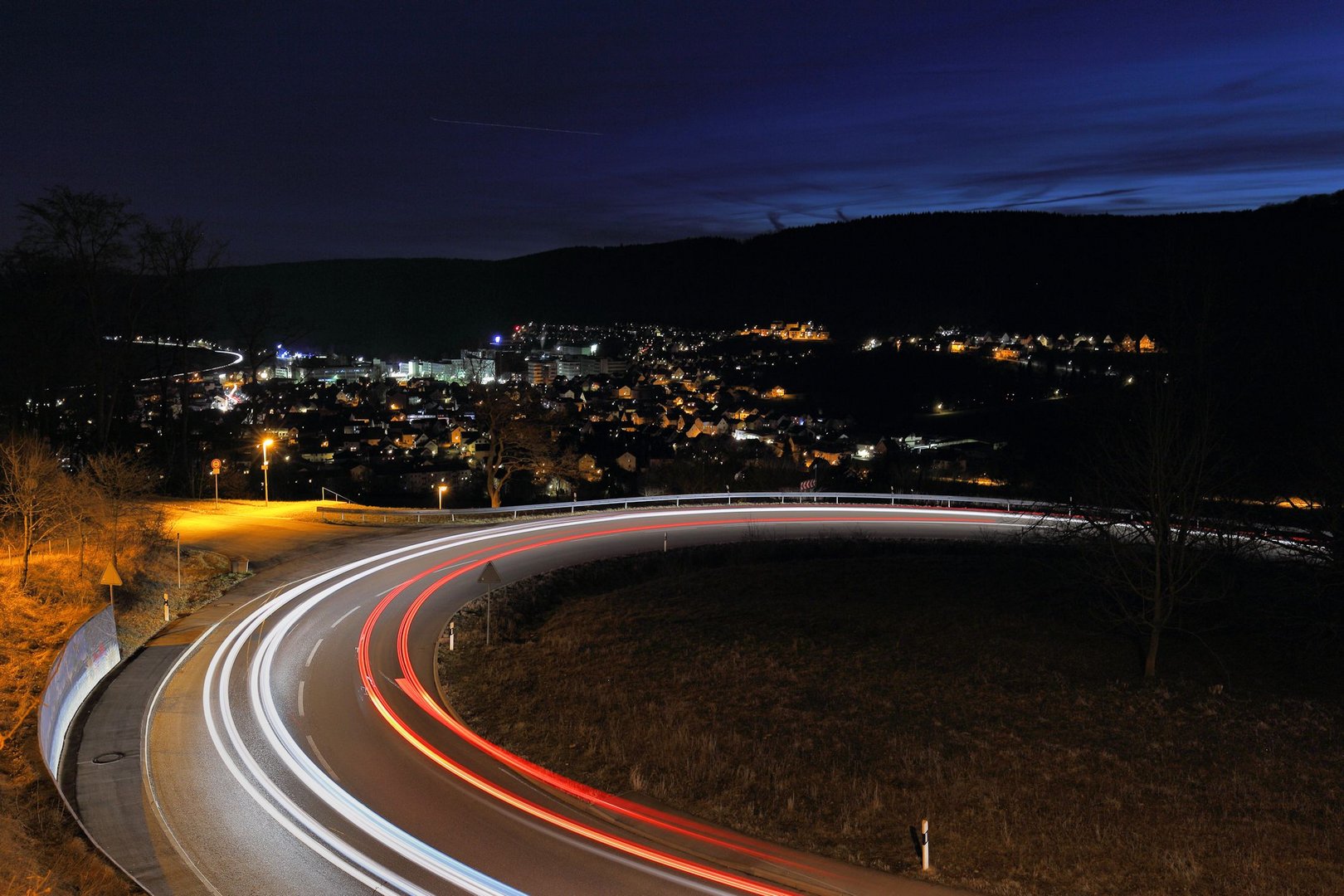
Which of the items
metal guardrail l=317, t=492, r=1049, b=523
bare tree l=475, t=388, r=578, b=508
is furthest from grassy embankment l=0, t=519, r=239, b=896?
bare tree l=475, t=388, r=578, b=508

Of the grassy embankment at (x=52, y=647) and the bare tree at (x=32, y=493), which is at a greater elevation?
the bare tree at (x=32, y=493)

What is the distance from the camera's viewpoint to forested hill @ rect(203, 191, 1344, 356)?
15508mm

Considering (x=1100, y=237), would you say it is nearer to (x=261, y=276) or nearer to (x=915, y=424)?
(x=915, y=424)

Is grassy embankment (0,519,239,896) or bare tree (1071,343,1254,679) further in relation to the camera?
bare tree (1071,343,1254,679)

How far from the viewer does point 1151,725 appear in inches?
472

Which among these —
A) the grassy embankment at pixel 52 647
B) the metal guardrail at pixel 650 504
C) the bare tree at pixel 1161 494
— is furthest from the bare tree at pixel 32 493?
the bare tree at pixel 1161 494

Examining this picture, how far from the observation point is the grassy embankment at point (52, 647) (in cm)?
800

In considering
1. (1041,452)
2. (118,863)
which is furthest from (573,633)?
(1041,452)

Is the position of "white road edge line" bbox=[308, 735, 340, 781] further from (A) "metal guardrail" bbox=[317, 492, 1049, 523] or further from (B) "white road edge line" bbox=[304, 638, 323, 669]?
(A) "metal guardrail" bbox=[317, 492, 1049, 523]

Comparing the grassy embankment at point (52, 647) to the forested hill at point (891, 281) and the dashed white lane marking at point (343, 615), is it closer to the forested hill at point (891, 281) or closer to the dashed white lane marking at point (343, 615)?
the dashed white lane marking at point (343, 615)

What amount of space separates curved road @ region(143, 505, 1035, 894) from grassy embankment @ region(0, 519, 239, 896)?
1.00m

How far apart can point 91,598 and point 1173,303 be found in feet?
73.6

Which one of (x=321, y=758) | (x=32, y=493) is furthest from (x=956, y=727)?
(x=32, y=493)

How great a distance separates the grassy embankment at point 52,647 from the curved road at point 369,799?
39.2 inches
